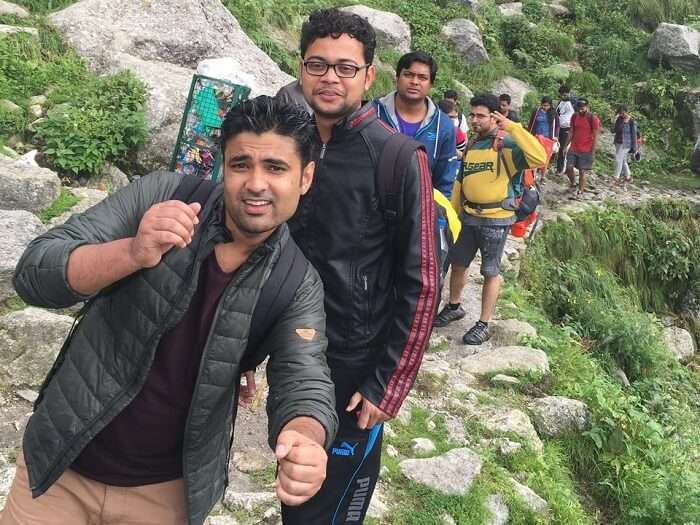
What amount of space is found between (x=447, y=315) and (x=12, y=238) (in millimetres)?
4057

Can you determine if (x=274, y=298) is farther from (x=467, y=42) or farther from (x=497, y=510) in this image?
(x=467, y=42)

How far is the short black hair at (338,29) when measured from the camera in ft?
7.48

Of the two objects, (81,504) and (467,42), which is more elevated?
(467,42)

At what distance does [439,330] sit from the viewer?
6234 millimetres

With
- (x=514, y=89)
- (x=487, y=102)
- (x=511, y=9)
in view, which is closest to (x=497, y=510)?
(x=487, y=102)

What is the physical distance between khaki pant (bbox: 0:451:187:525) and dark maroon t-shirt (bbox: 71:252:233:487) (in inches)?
1.5

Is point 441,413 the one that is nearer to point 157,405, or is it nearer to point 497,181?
point 497,181

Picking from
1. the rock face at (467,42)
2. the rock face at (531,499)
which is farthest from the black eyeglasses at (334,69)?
the rock face at (467,42)

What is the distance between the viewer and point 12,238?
A: 4355mm

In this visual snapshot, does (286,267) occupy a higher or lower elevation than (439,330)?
higher

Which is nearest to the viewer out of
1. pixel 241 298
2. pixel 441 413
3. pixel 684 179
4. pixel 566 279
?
pixel 241 298

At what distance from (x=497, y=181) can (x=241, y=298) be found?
3.99 m

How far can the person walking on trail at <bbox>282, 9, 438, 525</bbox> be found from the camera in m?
2.22

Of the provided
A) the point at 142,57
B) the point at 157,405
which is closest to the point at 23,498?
the point at 157,405
